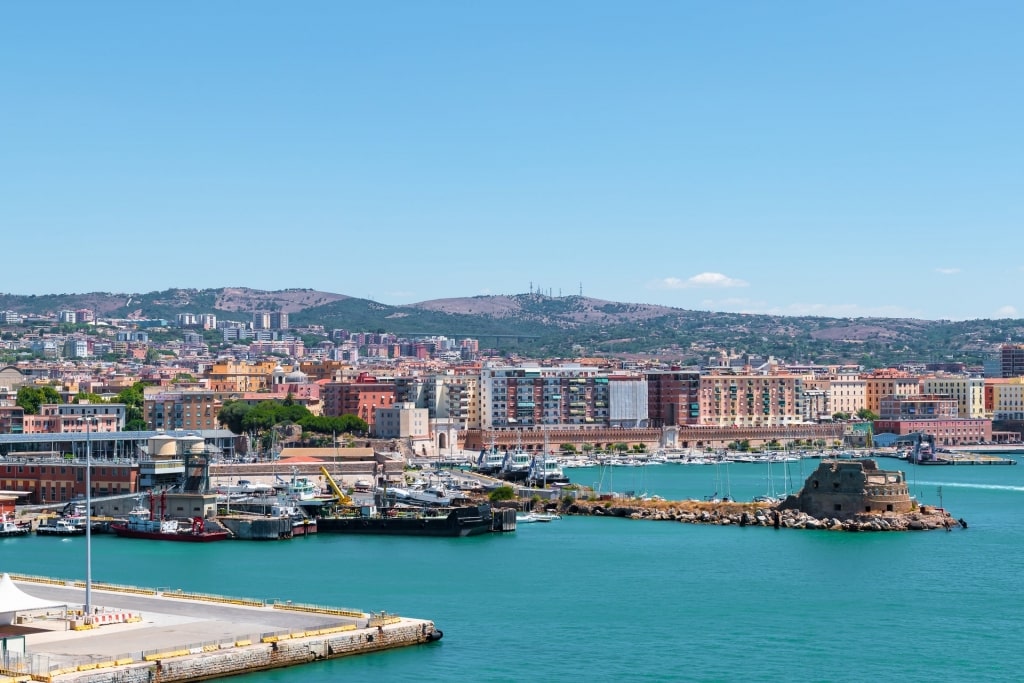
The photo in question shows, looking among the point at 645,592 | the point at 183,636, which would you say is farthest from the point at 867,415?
the point at 183,636

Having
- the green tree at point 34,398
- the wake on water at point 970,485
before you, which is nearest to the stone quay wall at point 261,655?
the wake on water at point 970,485

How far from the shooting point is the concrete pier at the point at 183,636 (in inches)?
703

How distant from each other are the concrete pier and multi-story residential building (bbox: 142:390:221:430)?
41403 millimetres

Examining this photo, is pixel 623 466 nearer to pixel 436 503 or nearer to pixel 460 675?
pixel 436 503

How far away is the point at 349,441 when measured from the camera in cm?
6094

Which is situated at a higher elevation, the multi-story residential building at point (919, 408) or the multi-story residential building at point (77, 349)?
the multi-story residential building at point (77, 349)

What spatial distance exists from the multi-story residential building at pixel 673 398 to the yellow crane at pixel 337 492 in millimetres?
34212

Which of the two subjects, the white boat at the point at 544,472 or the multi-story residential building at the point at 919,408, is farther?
the multi-story residential building at the point at 919,408

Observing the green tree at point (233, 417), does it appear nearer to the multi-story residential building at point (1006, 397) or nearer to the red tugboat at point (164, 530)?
the red tugboat at point (164, 530)

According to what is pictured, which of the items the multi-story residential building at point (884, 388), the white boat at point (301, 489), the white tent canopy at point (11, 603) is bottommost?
the white tent canopy at point (11, 603)

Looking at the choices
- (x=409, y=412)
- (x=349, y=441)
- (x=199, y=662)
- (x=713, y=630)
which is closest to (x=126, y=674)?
(x=199, y=662)

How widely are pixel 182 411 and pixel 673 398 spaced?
22.2 m

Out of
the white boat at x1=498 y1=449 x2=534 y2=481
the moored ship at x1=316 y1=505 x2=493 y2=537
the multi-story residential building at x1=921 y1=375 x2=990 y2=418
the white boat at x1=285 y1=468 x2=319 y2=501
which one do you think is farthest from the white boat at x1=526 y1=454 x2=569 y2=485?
the multi-story residential building at x1=921 y1=375 x2=990 y2=418

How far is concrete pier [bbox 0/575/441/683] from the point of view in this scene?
17.8 metres
